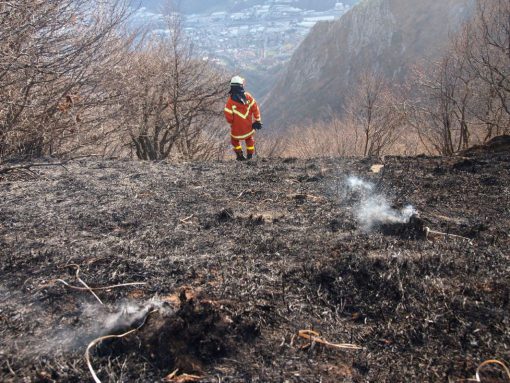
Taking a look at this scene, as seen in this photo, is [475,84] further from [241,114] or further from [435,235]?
[435,235]

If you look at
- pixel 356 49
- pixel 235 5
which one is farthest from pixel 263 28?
pixel 356 49

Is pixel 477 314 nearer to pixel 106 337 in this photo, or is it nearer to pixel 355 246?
Answer: pixel 355 246

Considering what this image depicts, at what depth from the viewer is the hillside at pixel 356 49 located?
199 feet

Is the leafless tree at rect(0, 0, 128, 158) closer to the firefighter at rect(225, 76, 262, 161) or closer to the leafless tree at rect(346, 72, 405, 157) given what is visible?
the firefighter at rect(225, 76, 262, 161)

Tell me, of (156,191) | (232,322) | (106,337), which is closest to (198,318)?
(232,322)

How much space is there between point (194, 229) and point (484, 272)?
7.68 feet

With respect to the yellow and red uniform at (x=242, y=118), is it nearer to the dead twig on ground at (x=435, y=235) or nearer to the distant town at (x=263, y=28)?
the dead twig on ground at (x=435, y=235)

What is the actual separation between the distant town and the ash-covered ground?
3853 inches

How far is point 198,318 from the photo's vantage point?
2.51 m

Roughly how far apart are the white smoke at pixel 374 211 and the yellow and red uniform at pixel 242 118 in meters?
3.86

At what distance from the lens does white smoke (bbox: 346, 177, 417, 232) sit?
387cm

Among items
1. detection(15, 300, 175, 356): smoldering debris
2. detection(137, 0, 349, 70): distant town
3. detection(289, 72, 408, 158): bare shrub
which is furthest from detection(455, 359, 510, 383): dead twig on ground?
detection(137, 0, 349, 70): distant town

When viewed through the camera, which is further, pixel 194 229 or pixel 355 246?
pixel 194 229

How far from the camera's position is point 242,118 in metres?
8.36
